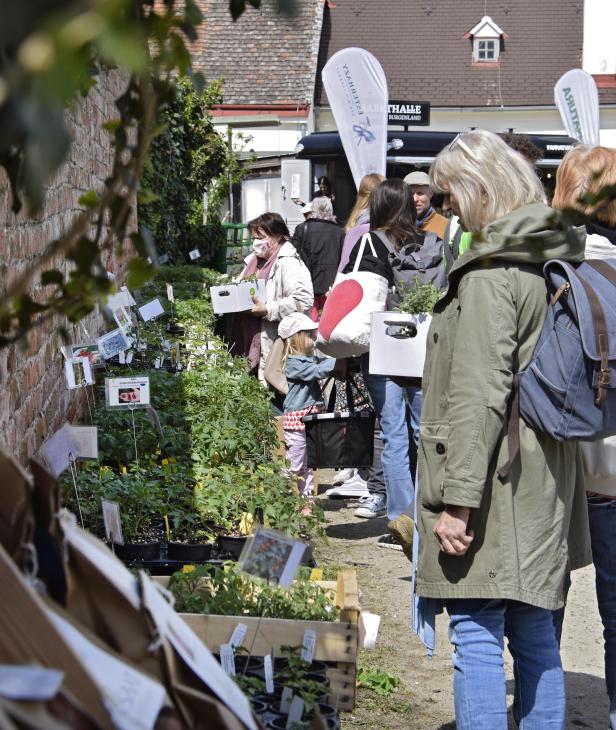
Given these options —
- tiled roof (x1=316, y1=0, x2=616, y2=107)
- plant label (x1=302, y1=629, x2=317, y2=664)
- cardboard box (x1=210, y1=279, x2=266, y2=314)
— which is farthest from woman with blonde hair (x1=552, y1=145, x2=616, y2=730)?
tiled roof (x1=316, y1=0, x2=616, y2=107)

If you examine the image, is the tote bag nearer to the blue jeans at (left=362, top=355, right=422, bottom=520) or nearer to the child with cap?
the blue jeans at (left=362, top=355, right=422, bottom=520)

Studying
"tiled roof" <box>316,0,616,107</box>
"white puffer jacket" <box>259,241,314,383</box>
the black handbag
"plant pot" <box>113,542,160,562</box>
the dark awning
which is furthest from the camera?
"tiled roof" <box>316,0,616,107</box>

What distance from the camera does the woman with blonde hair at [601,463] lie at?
318 cm

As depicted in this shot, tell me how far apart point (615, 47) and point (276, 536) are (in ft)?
80.7

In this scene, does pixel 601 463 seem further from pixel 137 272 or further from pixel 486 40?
pixel 486 40

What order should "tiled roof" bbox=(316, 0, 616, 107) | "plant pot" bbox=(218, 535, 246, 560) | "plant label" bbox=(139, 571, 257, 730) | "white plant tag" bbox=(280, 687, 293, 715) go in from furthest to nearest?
"tiled roof" bbox=(316, 0, 616, 107) < "plant pot" bbox=(218, 535, 246, 560) < "white plant tag" bbox=(280, 687, 293, 715) < "plant label" bbox=(139, 571, 257, 730)

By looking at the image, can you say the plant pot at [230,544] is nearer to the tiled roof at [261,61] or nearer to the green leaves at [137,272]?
the green leaves at [137,272]

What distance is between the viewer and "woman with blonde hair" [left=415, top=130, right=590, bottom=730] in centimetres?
274

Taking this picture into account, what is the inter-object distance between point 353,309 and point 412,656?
185 centimetres

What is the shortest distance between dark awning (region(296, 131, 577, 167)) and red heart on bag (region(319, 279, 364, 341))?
1248 centimetres

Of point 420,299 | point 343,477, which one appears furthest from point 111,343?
point 343,477

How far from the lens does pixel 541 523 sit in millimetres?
2797

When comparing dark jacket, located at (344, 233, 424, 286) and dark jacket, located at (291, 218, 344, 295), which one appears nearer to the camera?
dark jacket, located at (344, 233, 424, 286)

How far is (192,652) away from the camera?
50.9 inches
